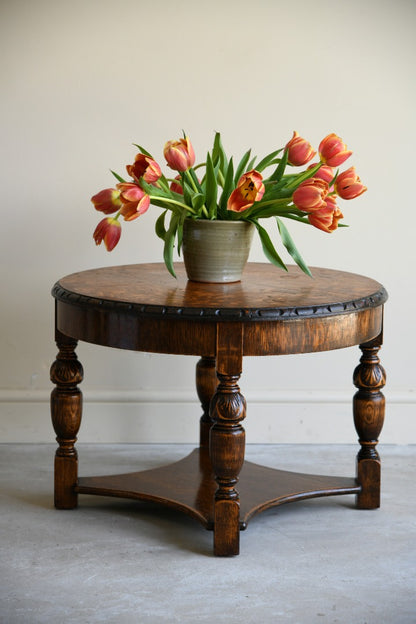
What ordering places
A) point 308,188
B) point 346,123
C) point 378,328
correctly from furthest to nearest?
1. point 346,123
2. point 378,328
3. point 308,188

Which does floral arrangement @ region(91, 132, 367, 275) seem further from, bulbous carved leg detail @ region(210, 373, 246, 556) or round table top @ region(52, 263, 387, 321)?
bulbous carved leg detail @ region(210, 373, 246, 556)

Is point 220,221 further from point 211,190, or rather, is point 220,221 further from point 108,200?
point 108,200

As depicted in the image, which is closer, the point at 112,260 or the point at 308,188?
the point at 308,188

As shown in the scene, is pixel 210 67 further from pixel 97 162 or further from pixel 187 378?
pixel 187 378

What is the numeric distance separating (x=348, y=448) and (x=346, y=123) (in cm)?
110

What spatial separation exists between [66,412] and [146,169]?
698 millimetres

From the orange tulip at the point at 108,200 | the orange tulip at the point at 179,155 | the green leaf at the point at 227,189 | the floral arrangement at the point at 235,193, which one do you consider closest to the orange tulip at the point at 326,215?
the floral arrangement at the point at 235,193

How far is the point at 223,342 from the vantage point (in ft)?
6.18

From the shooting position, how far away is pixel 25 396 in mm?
2850

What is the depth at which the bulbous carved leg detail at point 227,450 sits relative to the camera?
6.29 ft

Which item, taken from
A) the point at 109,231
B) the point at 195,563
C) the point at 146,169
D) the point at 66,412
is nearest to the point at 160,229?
the point at 109,231

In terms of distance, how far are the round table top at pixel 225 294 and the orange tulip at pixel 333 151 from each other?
0.32 m

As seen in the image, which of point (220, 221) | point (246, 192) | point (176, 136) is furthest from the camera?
point (176, 136)

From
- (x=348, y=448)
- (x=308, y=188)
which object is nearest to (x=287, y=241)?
(x=308, y=188)
